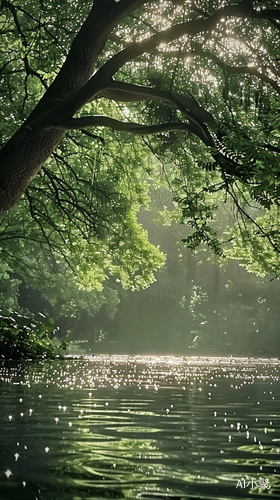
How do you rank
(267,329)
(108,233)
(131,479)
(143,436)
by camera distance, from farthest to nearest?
(267,329) → (108,233) → (143,436) → (131,479)

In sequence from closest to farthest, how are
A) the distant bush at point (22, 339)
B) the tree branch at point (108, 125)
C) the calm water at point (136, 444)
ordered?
the calm water at point (136, 444)
the tree branch at point (108, 125)
the distant bush at point (22, 339)

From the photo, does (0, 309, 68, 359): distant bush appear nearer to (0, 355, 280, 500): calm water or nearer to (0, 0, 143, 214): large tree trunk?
(0, 355, 280, 500): calm water

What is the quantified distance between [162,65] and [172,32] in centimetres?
158

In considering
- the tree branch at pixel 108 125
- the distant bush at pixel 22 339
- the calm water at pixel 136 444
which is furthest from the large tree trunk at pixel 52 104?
the distant bush at pixel 22 339

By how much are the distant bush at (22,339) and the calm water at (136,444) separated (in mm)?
9860

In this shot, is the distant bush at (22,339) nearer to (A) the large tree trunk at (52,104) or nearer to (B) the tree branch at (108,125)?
(A) the large tree trunk at (52,104)

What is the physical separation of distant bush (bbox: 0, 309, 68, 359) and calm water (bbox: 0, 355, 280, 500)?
9860mm

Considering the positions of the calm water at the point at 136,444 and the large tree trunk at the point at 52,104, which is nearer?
the calm water at the point at 136,444

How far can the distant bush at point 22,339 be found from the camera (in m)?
22.0

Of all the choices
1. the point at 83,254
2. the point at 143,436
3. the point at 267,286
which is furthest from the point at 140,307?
the point at 143,436

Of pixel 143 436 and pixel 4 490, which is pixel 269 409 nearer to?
pixel 143 436

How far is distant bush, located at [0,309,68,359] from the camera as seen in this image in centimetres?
2198

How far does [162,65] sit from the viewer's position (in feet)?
40.0

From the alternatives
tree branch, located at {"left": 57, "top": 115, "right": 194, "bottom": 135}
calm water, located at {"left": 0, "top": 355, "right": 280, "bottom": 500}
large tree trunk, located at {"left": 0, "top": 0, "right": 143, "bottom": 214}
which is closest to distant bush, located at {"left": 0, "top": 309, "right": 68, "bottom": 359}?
calm water, located at {"left": 0, "top": 355, "right": 280, "bottom": 500}
